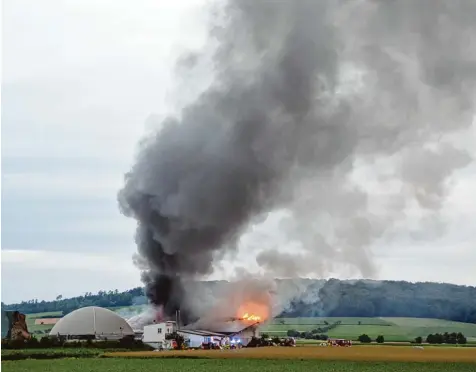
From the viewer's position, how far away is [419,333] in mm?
82125

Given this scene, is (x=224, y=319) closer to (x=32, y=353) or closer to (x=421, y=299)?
(x=32, y=353)

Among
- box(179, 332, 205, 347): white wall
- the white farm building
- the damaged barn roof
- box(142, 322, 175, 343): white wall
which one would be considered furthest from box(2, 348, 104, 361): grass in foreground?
the damaged barn roof

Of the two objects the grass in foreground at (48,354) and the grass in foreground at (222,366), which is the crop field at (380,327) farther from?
the grass in foreground at (222,366)

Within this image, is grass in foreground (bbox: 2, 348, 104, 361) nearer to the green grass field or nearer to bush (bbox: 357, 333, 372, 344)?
the green grass field

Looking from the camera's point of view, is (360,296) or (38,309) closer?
(360,296)

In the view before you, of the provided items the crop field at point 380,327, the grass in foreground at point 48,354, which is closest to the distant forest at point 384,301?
the crop field at point 380,327

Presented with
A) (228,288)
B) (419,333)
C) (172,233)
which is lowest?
(419,333)

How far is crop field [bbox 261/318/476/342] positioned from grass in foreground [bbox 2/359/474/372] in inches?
1465

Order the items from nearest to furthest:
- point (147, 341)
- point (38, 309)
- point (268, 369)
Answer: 1. point (268, 369)
2. point (147, 341)
3. point (38, 309)

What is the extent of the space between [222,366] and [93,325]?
112 ft

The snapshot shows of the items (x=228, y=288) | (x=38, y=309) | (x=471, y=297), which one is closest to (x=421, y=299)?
(x=471, y=297)

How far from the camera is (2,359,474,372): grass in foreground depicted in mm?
36250

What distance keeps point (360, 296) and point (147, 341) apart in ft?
141

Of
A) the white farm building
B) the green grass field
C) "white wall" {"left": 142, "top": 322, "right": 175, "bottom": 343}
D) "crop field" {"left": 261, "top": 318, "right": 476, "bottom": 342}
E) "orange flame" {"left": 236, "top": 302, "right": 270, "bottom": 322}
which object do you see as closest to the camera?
the white farm building
